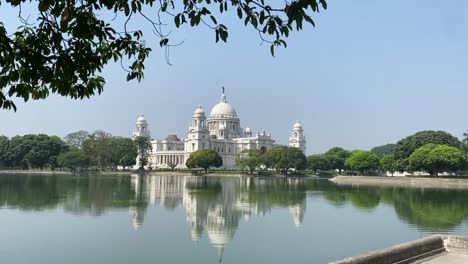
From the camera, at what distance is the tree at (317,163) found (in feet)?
319

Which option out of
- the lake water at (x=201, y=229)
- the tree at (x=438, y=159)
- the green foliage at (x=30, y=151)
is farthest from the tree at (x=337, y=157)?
the lake water at (x=201, y=229)

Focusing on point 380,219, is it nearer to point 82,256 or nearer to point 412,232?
point 412,232

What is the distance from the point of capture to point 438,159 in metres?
60.2

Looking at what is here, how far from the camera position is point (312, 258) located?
1344cm

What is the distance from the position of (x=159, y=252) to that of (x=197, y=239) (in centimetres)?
226

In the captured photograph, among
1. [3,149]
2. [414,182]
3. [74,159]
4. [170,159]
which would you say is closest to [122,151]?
[74,159]

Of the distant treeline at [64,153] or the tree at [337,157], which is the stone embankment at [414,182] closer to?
the tree at [337,157]

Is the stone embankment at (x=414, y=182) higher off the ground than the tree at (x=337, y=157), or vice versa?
the tree at (x=337, y=157)

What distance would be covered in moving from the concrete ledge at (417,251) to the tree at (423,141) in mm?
67996

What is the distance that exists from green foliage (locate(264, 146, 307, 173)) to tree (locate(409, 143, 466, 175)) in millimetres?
24498

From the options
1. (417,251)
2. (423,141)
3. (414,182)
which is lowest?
(417,251)

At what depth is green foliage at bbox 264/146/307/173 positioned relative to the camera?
85.5 metres

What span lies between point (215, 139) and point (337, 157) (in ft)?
95.3

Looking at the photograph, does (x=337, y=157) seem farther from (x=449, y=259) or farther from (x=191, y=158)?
(x=449, y=259)
